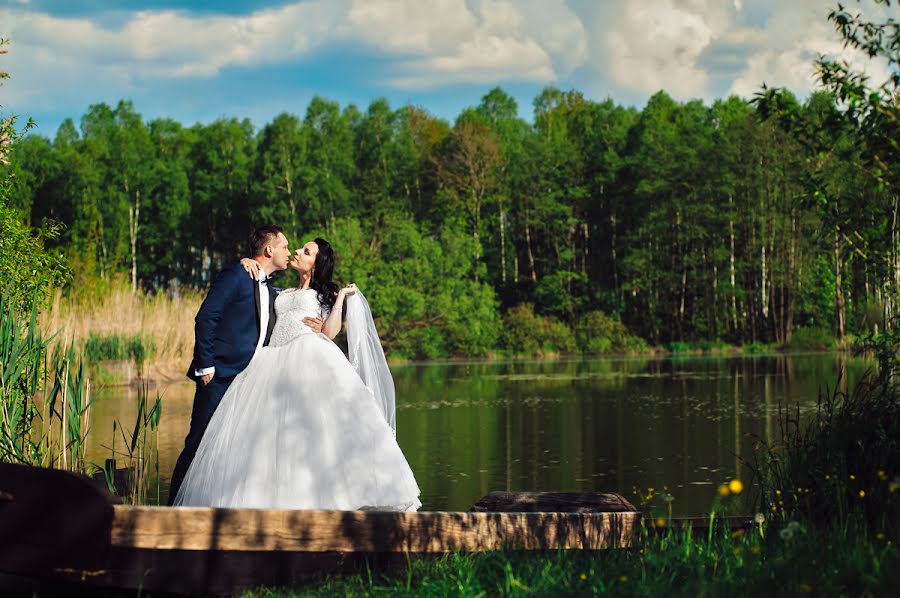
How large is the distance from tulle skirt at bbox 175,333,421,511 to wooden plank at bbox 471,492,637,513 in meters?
0.47

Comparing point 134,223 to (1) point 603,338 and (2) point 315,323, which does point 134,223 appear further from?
(2) point 315,323

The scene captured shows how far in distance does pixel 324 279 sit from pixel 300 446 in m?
1.34

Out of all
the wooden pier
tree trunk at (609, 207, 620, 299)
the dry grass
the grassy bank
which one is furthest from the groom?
tree trunk at (609, 207, 620, 299)

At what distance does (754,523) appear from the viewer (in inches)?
196

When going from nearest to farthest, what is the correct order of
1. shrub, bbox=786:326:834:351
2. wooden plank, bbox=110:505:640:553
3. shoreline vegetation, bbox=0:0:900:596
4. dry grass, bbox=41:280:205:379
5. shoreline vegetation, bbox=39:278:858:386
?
wooden plank, bbox=110:505:640:553
shoreline vegetation, bbox=39:278:858:386
dry grass, bbox=41:280:205:379
shrub, bbox=786:326:834:351
shoreline vegetation, bbox=0:0:900:596

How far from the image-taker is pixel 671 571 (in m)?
4.36

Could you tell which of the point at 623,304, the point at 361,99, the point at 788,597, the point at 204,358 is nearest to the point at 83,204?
the point at 361,99

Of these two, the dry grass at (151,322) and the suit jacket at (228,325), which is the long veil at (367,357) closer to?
the suit jacket at (228,325)

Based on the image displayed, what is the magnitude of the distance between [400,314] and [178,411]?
2259 cm

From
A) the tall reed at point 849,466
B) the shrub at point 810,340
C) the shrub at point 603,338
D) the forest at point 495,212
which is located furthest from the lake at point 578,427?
the forest at point 495,212

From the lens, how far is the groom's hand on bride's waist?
6578mm

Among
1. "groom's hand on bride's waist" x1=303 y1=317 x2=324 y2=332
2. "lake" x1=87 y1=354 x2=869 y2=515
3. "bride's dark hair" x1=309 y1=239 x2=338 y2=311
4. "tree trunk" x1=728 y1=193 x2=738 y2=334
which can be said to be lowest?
"lake" x1=87 y1=354 x2=869 y2=515

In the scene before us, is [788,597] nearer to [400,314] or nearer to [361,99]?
[400,314]

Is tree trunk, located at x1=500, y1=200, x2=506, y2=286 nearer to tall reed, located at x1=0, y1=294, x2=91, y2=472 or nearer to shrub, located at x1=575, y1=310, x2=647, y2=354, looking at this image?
shrub, located at x1=575, y1=310, x2=647, y2=354
